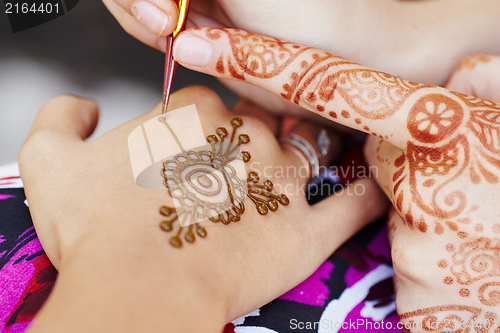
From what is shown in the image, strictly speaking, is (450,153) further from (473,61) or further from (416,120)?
(473,61)

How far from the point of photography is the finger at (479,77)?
0.84m

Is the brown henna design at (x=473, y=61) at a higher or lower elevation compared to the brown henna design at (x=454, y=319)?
higher

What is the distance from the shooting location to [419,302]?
0.69 meters

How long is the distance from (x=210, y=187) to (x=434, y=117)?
39cm

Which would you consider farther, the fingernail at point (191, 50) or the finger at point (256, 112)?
A: the finger at point (256, 112)

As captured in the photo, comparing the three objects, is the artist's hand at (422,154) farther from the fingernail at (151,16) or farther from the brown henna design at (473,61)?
the brown henna design at (473,61)

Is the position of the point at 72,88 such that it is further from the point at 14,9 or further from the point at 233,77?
the point at 233,77

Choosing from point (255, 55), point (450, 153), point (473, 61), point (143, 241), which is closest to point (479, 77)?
point (473, 61)

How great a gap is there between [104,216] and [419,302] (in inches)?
22.6

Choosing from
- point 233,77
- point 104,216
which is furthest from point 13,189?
point 233,77

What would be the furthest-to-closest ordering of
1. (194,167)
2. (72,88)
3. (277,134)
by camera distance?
(72,88), (277,134), (194,167)

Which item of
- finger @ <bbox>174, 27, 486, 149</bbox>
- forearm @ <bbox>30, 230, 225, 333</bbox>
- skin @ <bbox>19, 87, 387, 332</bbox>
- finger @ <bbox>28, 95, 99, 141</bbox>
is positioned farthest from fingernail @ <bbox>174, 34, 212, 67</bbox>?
forearm @ <bbox>30, 230, 225, 333</bbox>

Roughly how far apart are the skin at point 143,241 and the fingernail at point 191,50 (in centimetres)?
11

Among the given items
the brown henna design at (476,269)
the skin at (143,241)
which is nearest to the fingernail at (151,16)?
the skin at (143,241)
